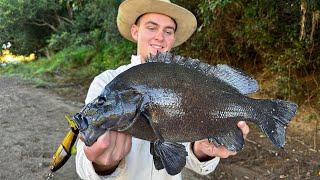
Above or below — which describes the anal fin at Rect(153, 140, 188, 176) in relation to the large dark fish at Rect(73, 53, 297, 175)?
below

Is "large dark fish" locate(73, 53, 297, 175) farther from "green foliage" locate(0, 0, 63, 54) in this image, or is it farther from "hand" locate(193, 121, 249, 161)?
"green foliage" locate(0, 0, 63, 54)

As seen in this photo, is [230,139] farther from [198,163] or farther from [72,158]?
[72,158]

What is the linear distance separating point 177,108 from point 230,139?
28 cm

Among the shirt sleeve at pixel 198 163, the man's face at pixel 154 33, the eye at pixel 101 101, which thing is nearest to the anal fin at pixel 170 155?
the eye at pixel 101 101

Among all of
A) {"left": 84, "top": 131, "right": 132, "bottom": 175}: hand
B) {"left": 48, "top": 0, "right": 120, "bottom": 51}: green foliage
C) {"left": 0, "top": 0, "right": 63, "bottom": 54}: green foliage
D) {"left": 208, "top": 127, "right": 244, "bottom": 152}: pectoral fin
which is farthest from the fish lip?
{"left": 0, "top": 0, "right": 63, "bottom": 54}: green foliage

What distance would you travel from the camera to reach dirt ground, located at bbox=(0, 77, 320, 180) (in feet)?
19.0

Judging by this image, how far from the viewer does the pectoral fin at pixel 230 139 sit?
1.81 metres

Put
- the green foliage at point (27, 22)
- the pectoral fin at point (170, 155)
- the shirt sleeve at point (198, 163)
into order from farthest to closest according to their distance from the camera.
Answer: the green foliage at point (27, 22) → the shirt sleeve at point (198, 163) → the pectoral fin at point (170, 155)

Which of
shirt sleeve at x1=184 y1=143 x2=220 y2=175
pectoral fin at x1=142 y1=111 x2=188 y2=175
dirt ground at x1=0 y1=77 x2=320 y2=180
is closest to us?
pectoral fin at x1=142 y1=111 x2=188 y2=175

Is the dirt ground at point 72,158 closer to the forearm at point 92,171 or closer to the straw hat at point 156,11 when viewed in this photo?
the straw hat at point 156,11

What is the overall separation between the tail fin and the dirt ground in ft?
12.6

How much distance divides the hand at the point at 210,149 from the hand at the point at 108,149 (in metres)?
0.42

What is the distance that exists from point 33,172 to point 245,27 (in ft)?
15.3

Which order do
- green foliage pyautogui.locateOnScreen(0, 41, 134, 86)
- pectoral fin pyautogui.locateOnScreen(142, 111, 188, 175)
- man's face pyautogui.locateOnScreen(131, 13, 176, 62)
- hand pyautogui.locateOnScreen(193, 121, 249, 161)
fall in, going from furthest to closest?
green foliage pyautogui.locateOnScreen(0, 41, 134, 86) → man's face pyautogui.locateOnScreen(131, 13, 176, 62) → hand pyautogui.locateOnScreen(193, 121, 249, 161) → pectoral fin pyautogui.locateOnScreen(142, 111, 188, 175)
